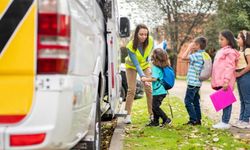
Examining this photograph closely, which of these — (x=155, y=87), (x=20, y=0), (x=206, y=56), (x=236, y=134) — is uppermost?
(x=20, y=0)

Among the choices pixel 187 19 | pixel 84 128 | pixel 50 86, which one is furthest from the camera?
pixel 187 19

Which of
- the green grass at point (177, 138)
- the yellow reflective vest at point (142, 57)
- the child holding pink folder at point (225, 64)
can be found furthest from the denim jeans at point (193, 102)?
the yellow reflective vest at point (142, 57)

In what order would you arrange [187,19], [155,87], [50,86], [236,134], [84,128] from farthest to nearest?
[187,19], [155,87], [236,134], [84,128], [50,86]

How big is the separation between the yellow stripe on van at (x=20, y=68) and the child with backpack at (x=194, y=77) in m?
5.42

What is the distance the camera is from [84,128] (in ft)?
12.8

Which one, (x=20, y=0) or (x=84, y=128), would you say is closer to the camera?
(x=20, y=0)

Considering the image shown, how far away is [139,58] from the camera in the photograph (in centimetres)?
841

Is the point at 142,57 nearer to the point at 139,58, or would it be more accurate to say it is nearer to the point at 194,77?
the point at 139,58

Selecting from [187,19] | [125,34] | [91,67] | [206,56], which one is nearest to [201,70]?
[206,56]

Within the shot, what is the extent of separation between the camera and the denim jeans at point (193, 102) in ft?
27.3

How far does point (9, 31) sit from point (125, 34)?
5678mm

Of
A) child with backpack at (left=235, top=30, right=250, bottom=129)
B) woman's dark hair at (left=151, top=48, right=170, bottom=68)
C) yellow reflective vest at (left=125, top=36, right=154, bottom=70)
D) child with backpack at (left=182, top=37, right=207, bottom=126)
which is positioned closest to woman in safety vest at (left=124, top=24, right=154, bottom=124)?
yellow reflective vest at (left=125, top=36, right=154, bottom=70)

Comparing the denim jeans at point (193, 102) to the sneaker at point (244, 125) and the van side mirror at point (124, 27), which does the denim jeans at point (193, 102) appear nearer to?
the sneaker at point (244, 125)

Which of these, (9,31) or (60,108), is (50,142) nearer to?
(60,108)
